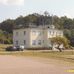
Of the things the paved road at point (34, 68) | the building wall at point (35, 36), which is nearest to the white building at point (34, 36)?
the building wall at point (35, 36)

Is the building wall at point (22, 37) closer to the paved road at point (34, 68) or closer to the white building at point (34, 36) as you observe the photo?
the white building at point (34, 36)

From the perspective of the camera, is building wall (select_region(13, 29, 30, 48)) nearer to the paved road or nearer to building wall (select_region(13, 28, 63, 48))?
building wall (select_region(13, 28, 63, 48))

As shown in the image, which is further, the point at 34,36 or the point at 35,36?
the point at 35,36

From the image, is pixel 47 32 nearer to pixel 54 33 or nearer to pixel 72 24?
pixel 54 33

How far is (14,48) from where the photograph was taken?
255 ft

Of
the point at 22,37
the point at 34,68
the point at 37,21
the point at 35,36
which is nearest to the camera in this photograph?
the point at 34,68

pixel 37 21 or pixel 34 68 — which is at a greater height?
pixel 37 21

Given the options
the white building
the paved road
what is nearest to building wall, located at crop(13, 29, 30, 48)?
the white building

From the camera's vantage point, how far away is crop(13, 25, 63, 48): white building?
9031 cm

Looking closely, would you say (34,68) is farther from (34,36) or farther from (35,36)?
(35,36)

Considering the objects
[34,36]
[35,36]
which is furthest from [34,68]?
[35,36]

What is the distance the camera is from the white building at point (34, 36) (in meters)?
90.3

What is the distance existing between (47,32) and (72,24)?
69.0 m

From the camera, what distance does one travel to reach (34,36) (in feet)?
300
